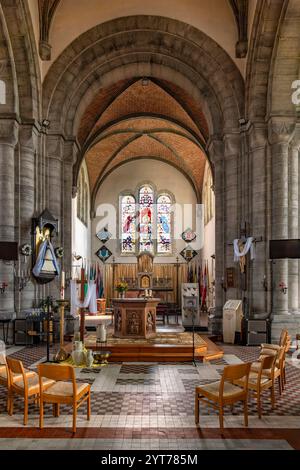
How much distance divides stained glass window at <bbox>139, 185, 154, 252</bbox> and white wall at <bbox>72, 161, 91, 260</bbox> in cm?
315

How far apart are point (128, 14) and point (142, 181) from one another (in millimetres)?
14977

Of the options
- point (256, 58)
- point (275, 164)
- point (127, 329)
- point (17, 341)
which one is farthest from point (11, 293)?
point (256, 58)

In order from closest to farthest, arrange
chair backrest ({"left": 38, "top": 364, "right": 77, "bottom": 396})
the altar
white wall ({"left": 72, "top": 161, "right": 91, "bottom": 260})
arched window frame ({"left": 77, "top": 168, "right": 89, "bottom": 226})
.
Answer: chair backrest ({"left": 38, "top": 364, "right": 77, "bottom": 396})
the altar
white wall ({"left": 72, "top": 161, "right": 91, "bottom": 260})
arched window frame ({"left": 77, "top": 168, "right": 89, "bottom": 226})

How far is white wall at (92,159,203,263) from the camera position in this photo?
3006 cm

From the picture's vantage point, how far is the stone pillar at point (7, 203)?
13.4 meters

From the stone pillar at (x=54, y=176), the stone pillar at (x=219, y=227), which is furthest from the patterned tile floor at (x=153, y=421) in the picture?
the stone pillar at (x=54, y=176)

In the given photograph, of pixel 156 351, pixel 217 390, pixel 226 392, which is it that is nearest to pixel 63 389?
pixel 217 390

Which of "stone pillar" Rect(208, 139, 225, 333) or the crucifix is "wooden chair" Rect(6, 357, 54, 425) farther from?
"stone pillar" Rect(208, 139, 225, 333)

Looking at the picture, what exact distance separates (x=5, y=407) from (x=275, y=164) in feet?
32.3

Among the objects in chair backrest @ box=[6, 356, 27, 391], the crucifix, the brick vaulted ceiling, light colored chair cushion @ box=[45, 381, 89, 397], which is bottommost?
light colored chair cushion @ box=[45, 381, 89, 397]

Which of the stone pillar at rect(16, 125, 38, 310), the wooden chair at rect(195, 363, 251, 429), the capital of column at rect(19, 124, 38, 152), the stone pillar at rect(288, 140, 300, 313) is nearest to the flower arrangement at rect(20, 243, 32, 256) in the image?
the stone pillar at rect(16, 125, 38, 310)

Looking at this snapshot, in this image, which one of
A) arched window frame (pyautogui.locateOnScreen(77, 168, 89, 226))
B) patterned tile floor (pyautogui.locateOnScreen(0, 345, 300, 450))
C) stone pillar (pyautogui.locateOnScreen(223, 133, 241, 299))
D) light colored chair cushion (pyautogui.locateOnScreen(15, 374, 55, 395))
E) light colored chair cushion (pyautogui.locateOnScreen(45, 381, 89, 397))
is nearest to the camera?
patterned tile floor (pyautogui.locateOnScreen(0, 345, 300, 450))

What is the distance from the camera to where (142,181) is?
30219 millimetres

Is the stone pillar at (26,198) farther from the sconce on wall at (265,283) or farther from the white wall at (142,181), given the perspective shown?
the white wall at (142,181)
